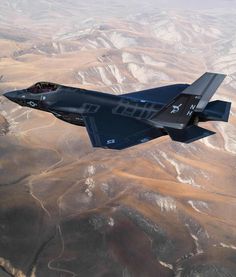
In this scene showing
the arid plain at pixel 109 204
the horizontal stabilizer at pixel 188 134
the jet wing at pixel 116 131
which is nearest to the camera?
the jet wing at pixel 116 131

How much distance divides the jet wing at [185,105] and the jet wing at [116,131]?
113cm

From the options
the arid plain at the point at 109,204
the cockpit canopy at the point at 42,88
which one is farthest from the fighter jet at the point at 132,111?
the arid plain at the point at 109,204

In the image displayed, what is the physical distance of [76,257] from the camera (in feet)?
142

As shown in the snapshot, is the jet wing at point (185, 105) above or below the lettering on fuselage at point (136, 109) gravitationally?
above

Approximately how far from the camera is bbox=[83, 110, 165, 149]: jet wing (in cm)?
2603

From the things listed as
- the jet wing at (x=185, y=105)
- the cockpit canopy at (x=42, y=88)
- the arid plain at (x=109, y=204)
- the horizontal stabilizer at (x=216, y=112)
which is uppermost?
the jet wing at (x=185, y=105)

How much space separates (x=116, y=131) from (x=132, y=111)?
178 inches

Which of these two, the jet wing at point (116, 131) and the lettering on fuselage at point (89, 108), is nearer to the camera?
the jet wing at point (116, 131)

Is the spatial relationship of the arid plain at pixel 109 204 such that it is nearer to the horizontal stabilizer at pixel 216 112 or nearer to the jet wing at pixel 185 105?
the jet wing at pixel 185 105

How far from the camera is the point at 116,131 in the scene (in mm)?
28188

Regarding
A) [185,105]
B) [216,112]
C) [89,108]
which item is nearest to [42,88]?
[89,108]

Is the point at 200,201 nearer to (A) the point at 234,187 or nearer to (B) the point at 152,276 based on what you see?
(A) the point at 234,187

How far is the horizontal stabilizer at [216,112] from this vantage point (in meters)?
31.6

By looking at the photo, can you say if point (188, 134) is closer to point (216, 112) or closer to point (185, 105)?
point (185, 105)
